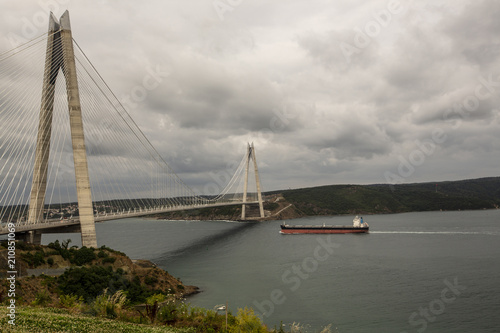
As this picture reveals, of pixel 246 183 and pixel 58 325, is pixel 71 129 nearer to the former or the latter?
pixel 58 325

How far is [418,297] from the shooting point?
32.2 meters

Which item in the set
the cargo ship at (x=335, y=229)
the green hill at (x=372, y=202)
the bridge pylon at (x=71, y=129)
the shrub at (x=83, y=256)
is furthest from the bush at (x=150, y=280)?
the green hill at (x=372, y=202)

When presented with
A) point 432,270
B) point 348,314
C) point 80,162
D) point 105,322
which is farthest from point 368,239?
point 105,322

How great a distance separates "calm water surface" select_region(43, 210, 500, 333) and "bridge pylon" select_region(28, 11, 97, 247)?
14.7m

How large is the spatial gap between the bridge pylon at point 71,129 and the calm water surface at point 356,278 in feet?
48.3

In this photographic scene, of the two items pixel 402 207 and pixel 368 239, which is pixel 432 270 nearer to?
pixel 368 239

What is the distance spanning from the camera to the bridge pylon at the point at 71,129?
128 ft

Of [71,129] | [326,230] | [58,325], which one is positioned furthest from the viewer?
[326,230]

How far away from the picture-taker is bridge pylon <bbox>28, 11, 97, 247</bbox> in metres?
39.0

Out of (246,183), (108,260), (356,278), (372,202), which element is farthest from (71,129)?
(372,202)

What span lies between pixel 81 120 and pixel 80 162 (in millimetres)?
5246

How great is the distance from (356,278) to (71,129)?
39.6 metres

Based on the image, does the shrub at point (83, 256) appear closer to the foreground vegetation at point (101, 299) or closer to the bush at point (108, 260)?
the foreground vegetation at point (101, 299)

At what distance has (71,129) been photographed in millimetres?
39094
